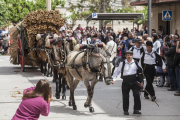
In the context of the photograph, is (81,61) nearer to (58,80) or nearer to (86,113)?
→ (86,113)

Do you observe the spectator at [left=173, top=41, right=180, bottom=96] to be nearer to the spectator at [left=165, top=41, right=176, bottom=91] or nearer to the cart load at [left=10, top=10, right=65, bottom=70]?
the spectator at [left=165, top=41, right=176, bottom=91]

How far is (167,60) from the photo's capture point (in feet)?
42.8

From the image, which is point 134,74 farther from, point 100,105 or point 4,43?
point 4,43

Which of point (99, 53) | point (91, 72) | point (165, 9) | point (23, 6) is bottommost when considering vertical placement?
point (91, 72)

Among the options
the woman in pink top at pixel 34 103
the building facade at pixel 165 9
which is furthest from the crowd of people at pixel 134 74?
the building facade at pixel 165 9

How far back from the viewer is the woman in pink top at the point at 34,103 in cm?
541

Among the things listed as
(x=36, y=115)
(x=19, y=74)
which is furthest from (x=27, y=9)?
(x=36, y=115)

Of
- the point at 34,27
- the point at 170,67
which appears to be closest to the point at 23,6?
the point at 34,27

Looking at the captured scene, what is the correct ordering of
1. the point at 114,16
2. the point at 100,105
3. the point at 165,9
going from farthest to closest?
the point at 165,9
the point at 114,16
the point at 100,105

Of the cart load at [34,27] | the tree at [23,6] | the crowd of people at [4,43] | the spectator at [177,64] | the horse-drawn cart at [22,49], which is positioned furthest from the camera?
the tree at [23,6]

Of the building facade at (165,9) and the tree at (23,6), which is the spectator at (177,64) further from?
the tree at (23,6)

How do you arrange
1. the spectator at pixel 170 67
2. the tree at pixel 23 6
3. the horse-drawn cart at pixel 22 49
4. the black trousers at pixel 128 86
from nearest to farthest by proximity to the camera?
the black trousers at pixel 128 86, the spectator at pixel 170 67, the horse-drawn cart at pixel 22 49, the tree at pixel 23 6

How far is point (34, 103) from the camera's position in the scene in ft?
17.9

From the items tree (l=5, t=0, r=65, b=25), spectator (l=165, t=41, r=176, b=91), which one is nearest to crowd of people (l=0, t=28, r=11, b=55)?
tree (l=5, t=0, r=65, b=25)
